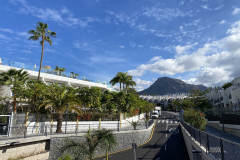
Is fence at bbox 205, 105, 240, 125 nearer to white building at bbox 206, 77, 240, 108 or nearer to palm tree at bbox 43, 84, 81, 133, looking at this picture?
white building at bbox 206, 77, 240, 108

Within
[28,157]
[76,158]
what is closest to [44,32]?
[28,157]

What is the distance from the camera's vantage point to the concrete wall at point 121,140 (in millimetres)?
15383

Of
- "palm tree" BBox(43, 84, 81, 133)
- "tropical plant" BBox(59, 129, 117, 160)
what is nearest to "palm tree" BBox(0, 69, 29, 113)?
"palm tree" BBox(43, 84, 81, 133)

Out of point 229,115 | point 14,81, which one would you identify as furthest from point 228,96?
point 14,81

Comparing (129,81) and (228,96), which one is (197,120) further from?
(228,96)

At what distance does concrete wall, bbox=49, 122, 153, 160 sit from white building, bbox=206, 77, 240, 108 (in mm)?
17510

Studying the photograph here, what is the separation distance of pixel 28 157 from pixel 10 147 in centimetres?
185

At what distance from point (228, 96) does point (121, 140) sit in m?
47.4

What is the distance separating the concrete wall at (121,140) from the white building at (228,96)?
17510 millimetres

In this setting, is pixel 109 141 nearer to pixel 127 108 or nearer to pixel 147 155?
pixel 147 155

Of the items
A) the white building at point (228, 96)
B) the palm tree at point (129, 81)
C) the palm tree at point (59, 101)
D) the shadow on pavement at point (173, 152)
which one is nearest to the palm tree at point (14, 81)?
the palm tree at point (59, 101)

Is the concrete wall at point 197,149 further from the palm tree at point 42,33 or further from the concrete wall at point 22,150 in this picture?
the palm tree at point 42,33

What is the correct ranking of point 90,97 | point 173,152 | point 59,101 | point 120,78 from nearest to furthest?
1. point 173,152
2. point 59,101
3. point 90,97
4. point 120,78

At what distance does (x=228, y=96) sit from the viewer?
50.2m
